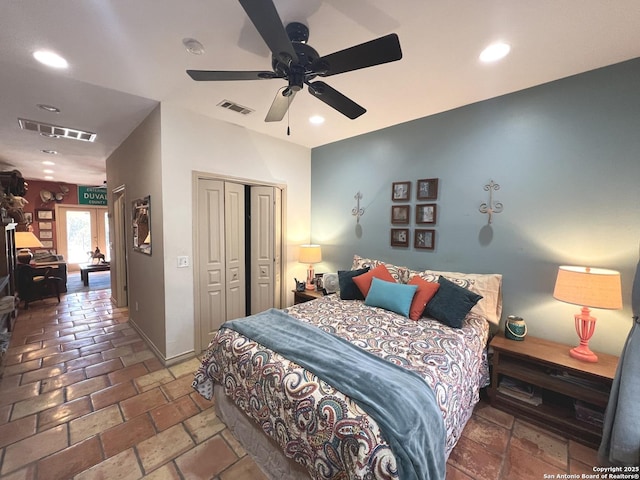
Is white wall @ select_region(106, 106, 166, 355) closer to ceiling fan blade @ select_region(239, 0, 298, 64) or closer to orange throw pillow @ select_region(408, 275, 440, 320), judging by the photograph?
ceiling fan blade @ select_region(239, 0, 298, 64)

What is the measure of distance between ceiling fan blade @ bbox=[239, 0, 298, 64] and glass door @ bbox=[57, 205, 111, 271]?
27.7 ft

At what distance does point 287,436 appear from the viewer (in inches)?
54.2

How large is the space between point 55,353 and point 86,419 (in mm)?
1564

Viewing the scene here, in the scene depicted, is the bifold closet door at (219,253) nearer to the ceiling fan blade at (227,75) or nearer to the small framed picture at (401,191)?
the ceiling fan blade at (227,75)

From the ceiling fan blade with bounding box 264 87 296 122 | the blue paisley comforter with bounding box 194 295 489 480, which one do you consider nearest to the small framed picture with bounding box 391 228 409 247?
the blue paisley comforter with bounding box 194 295 489 480

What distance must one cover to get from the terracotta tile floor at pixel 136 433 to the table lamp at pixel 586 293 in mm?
692

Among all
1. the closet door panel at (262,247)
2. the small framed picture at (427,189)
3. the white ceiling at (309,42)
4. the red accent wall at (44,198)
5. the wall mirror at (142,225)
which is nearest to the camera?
the white ceiling at (309,42)

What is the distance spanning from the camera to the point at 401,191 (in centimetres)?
315

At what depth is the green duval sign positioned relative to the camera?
6.94 meters

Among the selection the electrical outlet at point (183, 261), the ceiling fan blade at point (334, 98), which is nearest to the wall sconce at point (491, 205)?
the ceiling fan blade at point (334, 98)

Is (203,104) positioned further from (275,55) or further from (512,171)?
(512,171)

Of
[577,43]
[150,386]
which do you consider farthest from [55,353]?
[577,43]

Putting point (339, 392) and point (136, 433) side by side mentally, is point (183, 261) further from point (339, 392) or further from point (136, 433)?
point (339, 392)

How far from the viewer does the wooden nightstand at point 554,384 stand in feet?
5.95
